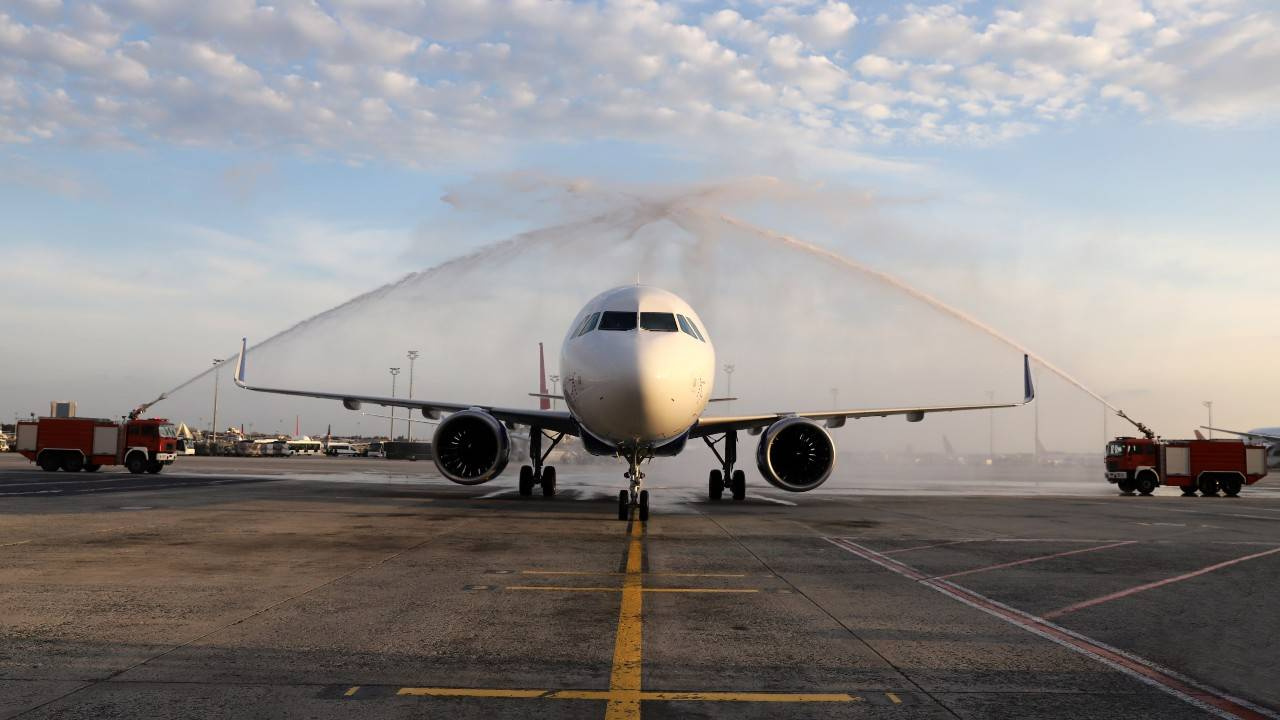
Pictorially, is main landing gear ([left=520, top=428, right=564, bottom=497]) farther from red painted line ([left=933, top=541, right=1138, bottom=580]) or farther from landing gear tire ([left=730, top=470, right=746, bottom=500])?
red painted line ([left=933, top=541, right=1138, bottom=580])

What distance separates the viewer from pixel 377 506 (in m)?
19.6

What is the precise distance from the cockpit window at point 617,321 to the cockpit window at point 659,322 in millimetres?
182

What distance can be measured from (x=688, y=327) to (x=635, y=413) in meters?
2.57

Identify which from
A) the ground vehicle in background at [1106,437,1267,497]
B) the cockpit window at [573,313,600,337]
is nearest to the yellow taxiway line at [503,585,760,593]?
the cockpit window at [573,313,600,337]

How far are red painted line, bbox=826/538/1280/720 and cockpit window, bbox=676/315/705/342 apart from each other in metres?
7.76

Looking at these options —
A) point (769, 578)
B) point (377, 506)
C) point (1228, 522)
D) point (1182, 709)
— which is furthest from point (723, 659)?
point (1228, 522)

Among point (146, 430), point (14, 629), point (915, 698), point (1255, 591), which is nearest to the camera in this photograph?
point (915, 698)

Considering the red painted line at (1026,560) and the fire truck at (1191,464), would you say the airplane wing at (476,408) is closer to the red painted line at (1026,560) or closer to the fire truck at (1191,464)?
the red painted line at (1026,560)

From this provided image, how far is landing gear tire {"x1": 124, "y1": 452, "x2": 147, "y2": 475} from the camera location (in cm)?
3478

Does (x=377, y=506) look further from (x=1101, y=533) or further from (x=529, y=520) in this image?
(x=1101, y=533)

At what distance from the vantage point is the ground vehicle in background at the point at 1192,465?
32312 millimetres

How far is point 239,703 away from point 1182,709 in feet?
16.3

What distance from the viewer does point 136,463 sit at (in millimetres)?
34938

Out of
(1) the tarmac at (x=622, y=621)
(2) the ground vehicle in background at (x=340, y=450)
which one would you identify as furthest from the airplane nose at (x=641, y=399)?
(2) the ground vehicle in background at (x=340, y=450)
